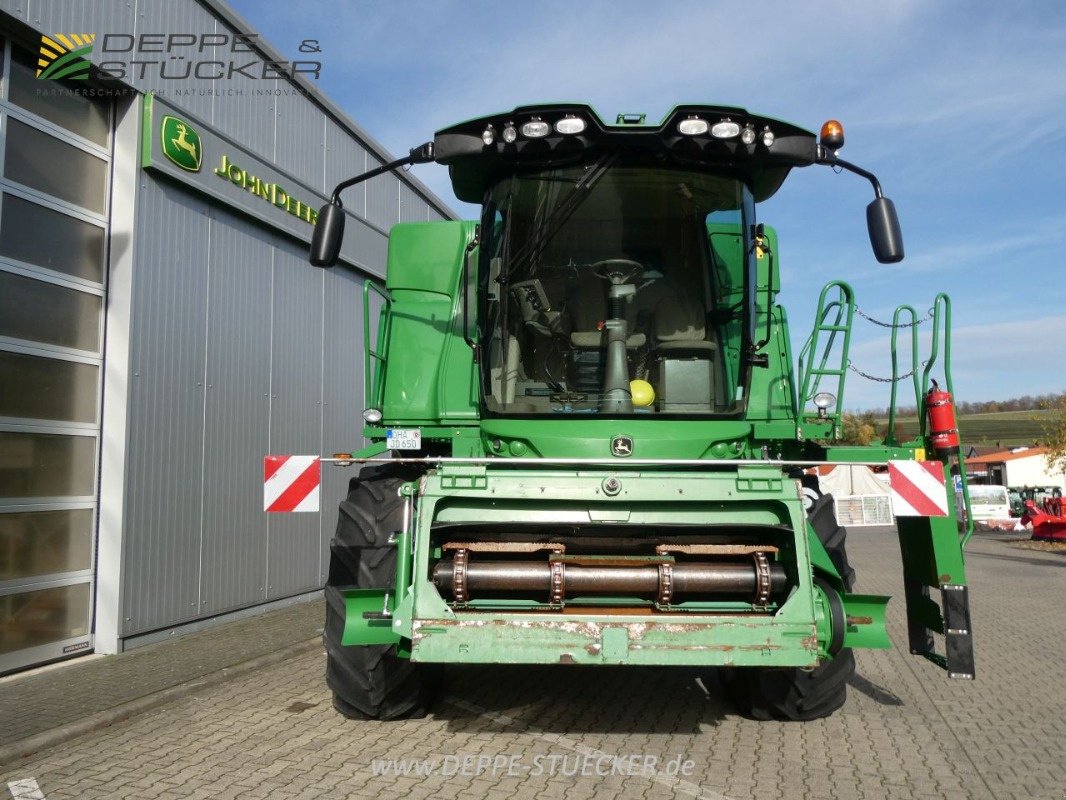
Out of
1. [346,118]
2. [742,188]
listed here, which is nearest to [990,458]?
[346,118]

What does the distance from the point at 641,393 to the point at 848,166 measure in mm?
1645

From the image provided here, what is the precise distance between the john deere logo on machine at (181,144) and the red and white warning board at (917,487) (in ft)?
21.5

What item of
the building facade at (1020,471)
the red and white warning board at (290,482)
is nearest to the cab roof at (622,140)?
the red and white warning board at (290,482)

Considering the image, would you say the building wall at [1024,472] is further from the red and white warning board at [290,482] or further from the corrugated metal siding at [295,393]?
the red and white warning board at [290,482]

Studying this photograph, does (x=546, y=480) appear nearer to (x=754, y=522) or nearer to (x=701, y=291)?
(x=754, y=522)

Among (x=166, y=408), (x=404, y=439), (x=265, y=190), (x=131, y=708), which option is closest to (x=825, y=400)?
(x=404, y=439)

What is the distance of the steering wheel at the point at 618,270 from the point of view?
477cm

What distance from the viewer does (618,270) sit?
4.79 meters

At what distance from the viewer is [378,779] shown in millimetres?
4102

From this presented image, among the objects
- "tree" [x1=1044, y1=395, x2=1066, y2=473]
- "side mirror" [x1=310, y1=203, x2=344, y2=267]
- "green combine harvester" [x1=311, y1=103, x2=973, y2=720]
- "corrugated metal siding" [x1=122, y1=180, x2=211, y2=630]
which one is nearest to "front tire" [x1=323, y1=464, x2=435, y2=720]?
"green combine harvester" [x1=311, y1=103, x2=973, y2=720]

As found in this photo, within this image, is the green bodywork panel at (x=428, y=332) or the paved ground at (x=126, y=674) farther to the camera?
the green bodywork panel at (x=428, y=332)

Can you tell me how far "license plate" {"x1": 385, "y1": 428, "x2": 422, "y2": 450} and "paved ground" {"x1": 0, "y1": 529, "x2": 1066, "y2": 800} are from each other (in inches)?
64.7

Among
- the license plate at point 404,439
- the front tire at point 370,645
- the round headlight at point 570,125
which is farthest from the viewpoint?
the license plate at point 404,439

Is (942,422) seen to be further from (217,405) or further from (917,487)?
(217,405)
